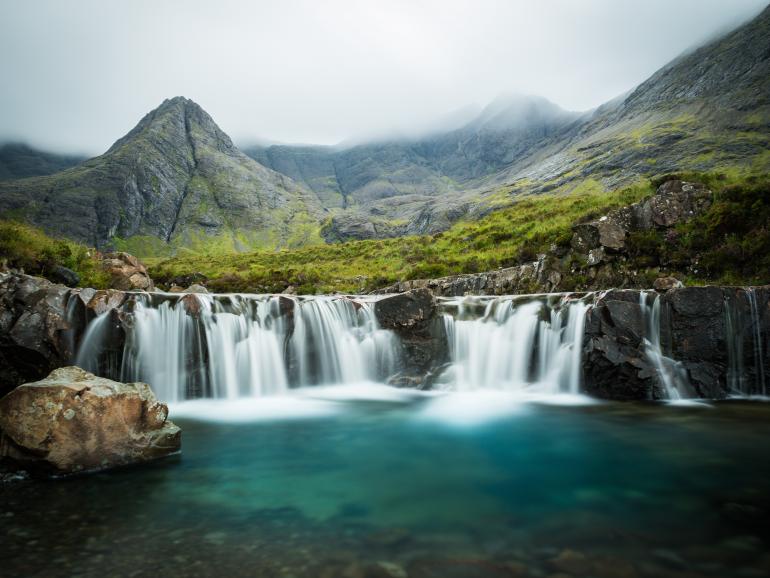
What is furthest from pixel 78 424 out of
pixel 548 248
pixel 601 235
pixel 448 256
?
pixel 448 256

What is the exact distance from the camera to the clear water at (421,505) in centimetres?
454

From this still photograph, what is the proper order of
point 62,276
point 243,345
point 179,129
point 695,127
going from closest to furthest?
point 243,345, point 62,276, point 695,127, point 179,129

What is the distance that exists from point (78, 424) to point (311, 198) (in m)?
187

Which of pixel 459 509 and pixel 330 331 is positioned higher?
pixel 330 331

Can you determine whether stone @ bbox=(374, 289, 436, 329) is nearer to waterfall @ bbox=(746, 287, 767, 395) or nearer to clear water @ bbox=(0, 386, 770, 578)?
clear water @ bbox=(0, 386, 770, 578)

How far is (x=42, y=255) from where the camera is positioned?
17.4m

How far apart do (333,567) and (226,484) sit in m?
3.42

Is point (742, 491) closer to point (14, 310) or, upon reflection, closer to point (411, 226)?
point (14, 310)

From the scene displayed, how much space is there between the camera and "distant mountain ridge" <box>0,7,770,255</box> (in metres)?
73.2

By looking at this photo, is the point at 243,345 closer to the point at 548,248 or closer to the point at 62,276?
the point at 62,276

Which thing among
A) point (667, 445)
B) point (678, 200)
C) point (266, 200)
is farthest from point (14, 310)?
point (266, 200)

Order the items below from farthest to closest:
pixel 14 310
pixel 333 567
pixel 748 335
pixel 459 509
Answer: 1. pixel 748 335
2. pixel 14 310
3. pixel 459 509
4. pixel 333 567

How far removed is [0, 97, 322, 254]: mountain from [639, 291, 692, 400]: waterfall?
123m

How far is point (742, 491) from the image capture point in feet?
21.1
